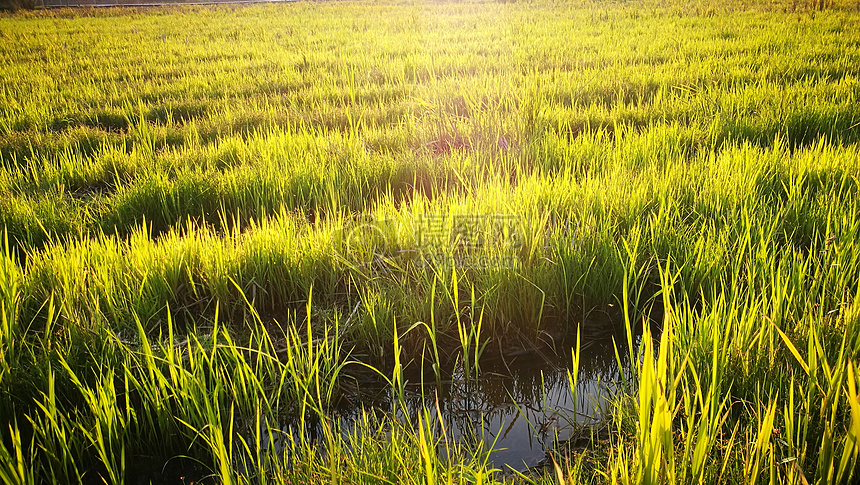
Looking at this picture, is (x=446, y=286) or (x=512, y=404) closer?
(x=512, y=404)

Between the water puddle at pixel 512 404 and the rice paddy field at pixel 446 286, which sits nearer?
the rice paddy field at pixel 446 286

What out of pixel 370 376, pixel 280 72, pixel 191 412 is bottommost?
pixel 370 376

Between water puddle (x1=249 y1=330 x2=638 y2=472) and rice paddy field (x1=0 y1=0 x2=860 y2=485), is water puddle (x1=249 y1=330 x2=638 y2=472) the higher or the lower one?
the lower one

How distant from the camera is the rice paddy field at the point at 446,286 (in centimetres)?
99

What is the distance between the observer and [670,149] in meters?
2.44

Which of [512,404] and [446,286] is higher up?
[446,286]

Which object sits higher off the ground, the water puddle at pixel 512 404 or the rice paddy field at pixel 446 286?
the rice paddy field at pixel 446 286

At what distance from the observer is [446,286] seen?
1.51 metres

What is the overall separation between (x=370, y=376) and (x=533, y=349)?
48 centimetres

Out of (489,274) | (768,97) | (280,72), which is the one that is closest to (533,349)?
(489,274)

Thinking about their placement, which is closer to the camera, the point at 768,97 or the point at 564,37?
the point at 768,97

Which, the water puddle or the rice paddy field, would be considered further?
the water puddle

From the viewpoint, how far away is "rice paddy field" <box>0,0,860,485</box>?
0.99 metres

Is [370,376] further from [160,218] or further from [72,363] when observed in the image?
[160,218]
